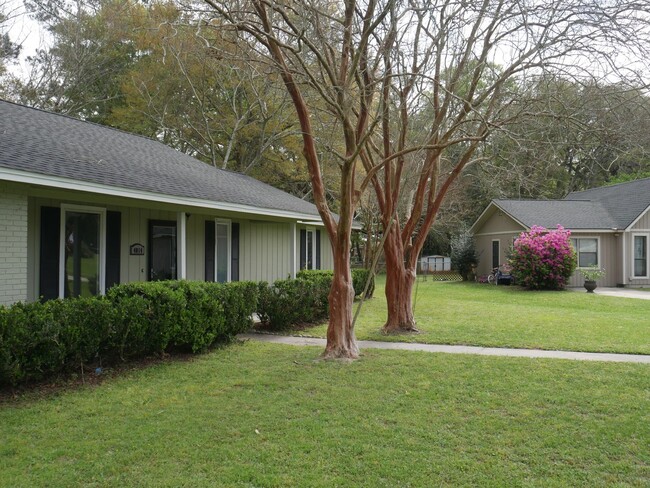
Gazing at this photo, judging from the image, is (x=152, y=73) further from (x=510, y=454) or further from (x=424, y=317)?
(x=510, y=454)

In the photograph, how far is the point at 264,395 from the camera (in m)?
5.65

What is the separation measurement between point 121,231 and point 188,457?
662 centimetres

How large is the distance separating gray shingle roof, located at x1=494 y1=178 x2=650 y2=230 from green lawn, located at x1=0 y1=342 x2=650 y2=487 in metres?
16.8

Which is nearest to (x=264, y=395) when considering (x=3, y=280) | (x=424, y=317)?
(x=3, y=280)

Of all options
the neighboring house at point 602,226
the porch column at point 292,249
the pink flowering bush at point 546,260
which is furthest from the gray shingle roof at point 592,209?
the porch column at point 292,249

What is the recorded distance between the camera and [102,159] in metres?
8.84

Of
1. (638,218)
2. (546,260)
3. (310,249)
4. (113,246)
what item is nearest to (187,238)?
(113,246)

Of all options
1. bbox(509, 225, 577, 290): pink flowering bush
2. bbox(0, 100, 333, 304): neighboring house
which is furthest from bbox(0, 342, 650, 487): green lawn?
bbox(509, 225, 577, 290): pink flowering bush

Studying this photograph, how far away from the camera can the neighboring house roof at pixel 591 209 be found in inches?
855

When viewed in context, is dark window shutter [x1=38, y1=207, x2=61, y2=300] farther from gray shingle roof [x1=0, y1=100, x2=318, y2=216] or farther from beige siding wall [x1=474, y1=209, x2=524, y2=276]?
beige siding wall [x1=474, y1=209, x2=524, y2=276]

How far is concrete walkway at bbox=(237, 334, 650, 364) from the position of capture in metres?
7.61

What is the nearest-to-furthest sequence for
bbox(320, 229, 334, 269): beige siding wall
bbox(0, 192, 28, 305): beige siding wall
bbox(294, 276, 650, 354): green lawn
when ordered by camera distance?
1. bbox(0, 192, 28, 305): beige siding wall
2. bbox(294, 276, 650, 354): green lawn
3. bbox(320, 229, 334, 269): beige siding wall

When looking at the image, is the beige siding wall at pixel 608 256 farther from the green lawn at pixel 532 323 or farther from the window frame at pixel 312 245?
the window frame at pixel 312 245

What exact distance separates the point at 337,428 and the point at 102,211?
21.4 feet
